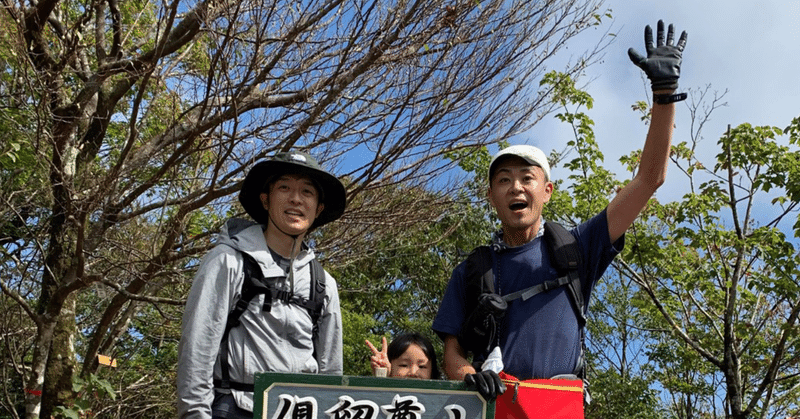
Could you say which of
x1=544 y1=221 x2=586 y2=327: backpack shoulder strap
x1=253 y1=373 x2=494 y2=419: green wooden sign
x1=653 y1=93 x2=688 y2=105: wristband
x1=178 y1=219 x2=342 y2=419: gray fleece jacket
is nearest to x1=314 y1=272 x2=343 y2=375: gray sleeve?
x1=178 y1=219 x2=342 y2=419: gray fleece jacket

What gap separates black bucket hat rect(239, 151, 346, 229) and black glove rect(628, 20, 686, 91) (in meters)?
1.40

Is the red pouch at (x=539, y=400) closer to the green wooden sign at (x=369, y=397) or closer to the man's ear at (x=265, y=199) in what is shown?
the green wooden sign at (x=369, y=397)

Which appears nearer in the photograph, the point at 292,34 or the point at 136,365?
the point at 292,34

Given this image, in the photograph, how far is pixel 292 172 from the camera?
3.35 meters

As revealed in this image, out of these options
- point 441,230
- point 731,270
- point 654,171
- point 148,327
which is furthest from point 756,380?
point 654,171

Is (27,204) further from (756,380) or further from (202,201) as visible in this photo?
(756,380)

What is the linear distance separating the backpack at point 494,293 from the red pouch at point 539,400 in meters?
0.17

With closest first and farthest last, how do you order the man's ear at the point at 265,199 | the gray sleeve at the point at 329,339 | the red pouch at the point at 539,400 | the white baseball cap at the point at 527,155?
the red pouch at the point at 539,400
the white baseball cap at the point at 527,155
the gray sleeve at the point at 329,339
the man's ear at the point at 265,199

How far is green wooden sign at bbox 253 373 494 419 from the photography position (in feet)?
8.19

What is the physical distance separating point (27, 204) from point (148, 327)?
9.52ft

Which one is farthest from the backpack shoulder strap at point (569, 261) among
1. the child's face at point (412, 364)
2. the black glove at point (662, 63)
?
the child's face at point (412, 364)

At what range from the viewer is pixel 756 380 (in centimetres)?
1455

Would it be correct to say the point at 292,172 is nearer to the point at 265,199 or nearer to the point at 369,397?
the point at 265,199

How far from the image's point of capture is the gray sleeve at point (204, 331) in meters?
2.78
